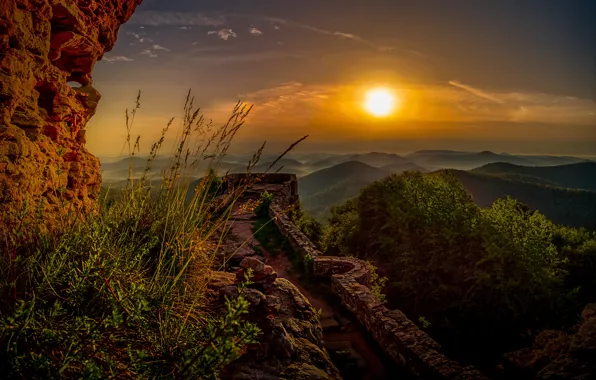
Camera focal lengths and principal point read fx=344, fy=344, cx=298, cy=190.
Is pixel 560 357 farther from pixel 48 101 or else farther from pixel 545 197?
pixel 545 197

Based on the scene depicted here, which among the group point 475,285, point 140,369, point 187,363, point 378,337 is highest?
point 187,363

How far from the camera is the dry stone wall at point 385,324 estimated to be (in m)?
4.35

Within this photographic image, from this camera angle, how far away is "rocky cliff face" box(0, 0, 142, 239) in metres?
2.84

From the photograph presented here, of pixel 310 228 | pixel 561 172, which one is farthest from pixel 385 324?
pixel 561 172

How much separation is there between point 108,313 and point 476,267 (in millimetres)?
12070

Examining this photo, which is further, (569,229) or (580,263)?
(569,229)

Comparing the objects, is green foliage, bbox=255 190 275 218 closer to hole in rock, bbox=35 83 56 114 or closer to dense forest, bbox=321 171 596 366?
dense forest, bbox=321 171 596 366

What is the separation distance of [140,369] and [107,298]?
0.50 metres

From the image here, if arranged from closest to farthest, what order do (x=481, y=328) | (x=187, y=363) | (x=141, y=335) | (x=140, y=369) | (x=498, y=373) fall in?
(x=187, y=363) < (x=140, y=369) < (x=141, y=335) < (x=498, y=373) < (x=481, y=328)

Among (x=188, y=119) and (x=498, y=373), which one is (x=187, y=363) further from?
(x=498, y=373)

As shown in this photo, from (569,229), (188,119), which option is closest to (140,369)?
(188,119)

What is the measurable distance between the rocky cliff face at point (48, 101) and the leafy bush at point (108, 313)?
1.35 ft

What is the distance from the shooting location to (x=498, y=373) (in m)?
7.04

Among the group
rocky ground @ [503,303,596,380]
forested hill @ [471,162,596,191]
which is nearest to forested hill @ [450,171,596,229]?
forested hill @ [471,162,596,191]
